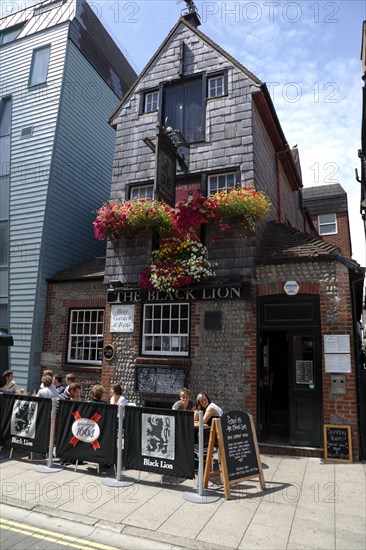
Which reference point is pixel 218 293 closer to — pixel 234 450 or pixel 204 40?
pixel 234 450

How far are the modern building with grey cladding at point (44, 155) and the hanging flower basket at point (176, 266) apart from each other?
4.74m

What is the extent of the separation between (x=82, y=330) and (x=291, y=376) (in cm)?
671

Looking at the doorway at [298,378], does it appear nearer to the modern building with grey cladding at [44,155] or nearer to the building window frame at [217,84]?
the building window frame at [217,84]

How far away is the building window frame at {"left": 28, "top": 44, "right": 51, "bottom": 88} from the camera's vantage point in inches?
584

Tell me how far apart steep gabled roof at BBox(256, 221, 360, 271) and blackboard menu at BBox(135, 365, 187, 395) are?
346 cm

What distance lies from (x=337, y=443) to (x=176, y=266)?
17.7 feet

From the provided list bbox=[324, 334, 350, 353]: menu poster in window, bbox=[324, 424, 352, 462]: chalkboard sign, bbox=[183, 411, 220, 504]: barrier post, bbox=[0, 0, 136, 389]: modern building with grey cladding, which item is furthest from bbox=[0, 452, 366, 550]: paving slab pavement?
→ bbox=[0, 0, 136, 389]: modern building with grey cladding

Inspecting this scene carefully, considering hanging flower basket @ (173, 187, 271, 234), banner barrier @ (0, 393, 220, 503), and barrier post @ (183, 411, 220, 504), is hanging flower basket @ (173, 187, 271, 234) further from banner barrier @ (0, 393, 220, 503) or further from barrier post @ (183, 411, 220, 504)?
barrier post @ (183, 411, 220, 504)

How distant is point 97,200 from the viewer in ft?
53.0

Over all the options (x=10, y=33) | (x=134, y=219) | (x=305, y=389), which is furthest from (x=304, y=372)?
(x=10, y=33)

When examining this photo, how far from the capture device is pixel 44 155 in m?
13.7

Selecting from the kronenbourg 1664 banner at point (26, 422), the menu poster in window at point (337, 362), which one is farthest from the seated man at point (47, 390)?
the menu poster in window at point (337, 362)

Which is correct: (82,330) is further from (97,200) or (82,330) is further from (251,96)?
(251,96)

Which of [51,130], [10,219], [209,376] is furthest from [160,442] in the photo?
[51,130]
